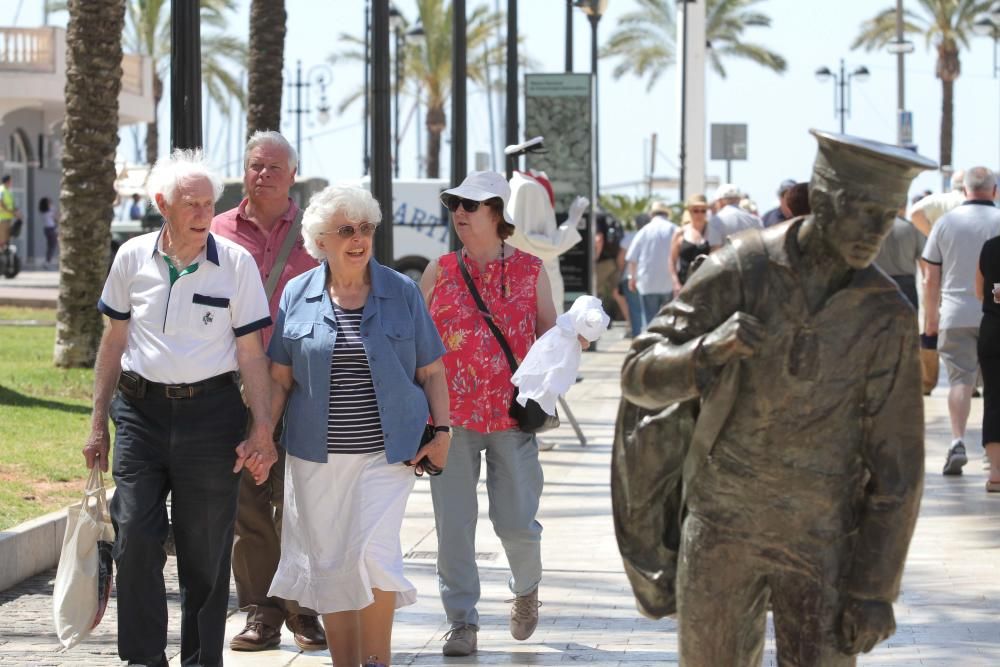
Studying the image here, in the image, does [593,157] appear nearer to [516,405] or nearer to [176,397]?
[516,405]

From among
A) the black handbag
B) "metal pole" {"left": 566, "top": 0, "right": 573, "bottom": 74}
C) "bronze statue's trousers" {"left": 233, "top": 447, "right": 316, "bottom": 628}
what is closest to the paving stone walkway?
"bronze statue's trousers" {"left": 233, "top": 447, "right": 316, "bottom": 628}

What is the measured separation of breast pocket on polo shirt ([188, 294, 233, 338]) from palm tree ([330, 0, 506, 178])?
44.7m

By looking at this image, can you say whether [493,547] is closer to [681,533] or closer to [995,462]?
[995,462]

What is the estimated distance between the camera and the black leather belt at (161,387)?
597cm

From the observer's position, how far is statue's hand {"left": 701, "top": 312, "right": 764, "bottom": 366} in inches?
152

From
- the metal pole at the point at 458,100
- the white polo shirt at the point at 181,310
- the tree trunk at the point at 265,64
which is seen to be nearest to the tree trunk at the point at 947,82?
the tree trunk at the point at 265,64

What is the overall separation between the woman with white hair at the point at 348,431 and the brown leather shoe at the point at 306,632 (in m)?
0.85

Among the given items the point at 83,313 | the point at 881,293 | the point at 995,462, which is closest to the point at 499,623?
the point at 881,293

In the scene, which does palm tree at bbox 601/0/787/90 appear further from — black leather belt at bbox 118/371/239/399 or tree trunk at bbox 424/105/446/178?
black leather belt at bbox 118/371/239/399

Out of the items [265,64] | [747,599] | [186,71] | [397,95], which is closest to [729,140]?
[397,95]

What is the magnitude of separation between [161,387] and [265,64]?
52.2ft

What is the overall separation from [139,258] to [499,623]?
2342mm

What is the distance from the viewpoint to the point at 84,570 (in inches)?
241

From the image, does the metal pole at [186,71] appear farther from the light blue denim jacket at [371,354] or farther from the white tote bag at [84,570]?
the white tote bag at [84,570]
